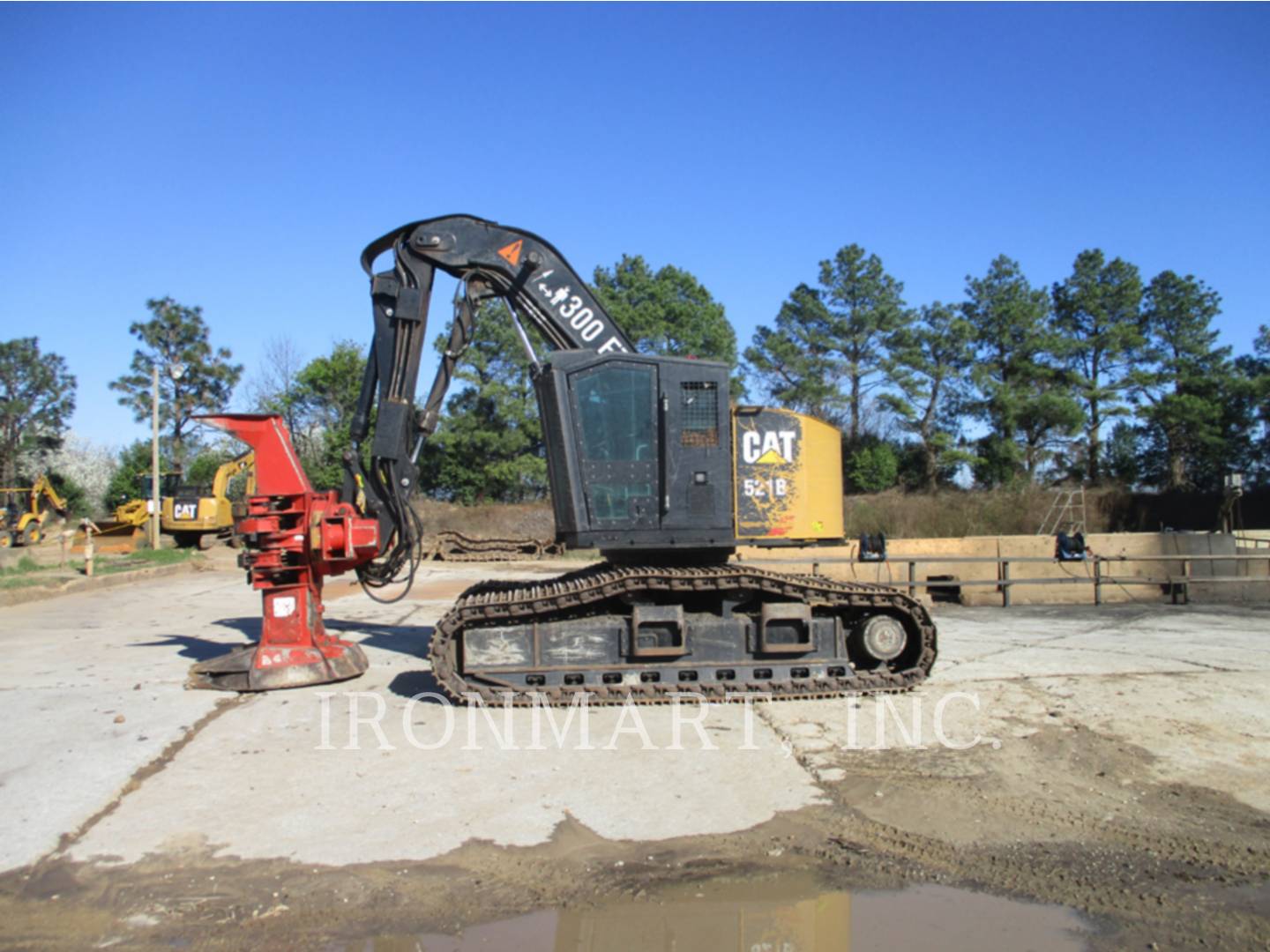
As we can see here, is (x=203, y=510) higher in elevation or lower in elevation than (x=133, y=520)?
higher

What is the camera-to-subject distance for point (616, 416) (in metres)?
7.44

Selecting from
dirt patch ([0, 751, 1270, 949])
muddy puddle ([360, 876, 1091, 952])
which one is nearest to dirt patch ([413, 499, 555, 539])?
dirt patch ([0, 751, 1270, 949])

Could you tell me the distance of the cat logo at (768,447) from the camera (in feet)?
25.1

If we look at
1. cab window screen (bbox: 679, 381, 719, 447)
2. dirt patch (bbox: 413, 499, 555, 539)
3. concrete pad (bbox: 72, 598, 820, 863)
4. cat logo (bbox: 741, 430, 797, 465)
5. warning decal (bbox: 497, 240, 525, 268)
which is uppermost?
warning decal (bbox: 497, 240, 525, 268)

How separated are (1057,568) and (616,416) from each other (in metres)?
11.7

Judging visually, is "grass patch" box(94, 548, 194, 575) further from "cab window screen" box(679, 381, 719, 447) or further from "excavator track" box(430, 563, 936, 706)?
"cab window screen" box(679, 381, 719, 447)

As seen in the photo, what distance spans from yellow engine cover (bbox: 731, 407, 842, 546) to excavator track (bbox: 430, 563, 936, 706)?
0.44 meters

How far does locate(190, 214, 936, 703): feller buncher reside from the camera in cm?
713

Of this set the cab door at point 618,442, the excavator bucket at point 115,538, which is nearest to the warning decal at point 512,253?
the cab door at point 618,442

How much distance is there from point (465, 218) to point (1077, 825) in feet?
21.9

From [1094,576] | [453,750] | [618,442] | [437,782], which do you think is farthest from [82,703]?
[1094,576]

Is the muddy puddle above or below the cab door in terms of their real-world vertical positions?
below

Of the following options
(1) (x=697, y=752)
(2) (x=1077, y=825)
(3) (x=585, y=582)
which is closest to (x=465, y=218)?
(3) (x=585, y=582)

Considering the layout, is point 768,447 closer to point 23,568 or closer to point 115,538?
point 23,568
